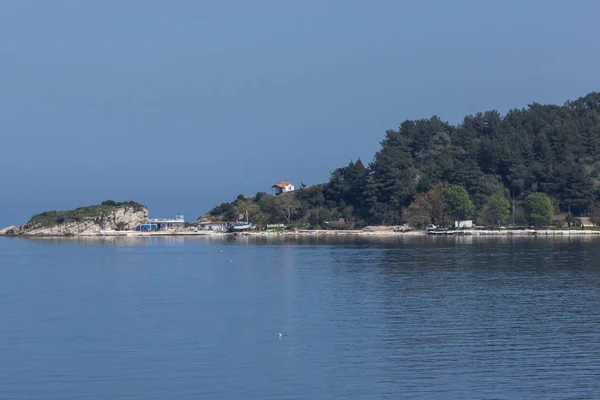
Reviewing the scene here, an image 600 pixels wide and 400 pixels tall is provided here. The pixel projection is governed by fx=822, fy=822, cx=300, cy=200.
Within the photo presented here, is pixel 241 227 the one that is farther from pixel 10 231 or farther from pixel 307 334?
pixel 307 334

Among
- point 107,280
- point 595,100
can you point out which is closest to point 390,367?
point 107,280

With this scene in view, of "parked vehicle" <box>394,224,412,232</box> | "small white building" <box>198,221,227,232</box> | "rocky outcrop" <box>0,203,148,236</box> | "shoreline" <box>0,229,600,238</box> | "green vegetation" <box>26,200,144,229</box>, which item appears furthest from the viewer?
"green vegetation" <box>26,200,144,229</box>

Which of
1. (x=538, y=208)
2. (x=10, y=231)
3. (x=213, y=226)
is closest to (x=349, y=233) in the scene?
(x=538, y=208)

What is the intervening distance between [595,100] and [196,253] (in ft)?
357

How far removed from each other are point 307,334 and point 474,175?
11313cm

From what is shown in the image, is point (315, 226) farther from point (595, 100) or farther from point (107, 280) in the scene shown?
point (107, 280)

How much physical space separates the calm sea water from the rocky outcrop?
113842 millimetres

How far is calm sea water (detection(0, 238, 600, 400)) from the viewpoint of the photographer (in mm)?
25156

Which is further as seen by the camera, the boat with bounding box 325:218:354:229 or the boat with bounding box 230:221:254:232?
the boat with bounding box 230:221:254:232

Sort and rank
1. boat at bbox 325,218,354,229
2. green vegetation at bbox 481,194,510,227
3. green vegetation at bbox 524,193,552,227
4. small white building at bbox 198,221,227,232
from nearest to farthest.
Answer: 1. green vegetation at bbox 524,193,552,227
2. green vegetation at bbox 481,194,510,227
3. boat at bbox 325,218,354,229
4. small white building at bbox 198,221,227,232

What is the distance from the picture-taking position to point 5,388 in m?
25.2

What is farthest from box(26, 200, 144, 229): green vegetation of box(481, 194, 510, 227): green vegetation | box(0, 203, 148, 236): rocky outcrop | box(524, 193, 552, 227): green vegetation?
box(524, 193, 552, 227): green vegetation

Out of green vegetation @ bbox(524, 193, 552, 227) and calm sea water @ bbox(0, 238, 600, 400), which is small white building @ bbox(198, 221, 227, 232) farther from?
calm sea water @ bbox(0, 238, 600, 400)

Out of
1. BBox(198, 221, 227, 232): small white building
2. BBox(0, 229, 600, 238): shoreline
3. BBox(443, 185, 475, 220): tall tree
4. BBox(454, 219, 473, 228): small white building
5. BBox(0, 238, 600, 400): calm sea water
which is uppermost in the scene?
BBox(443, 185, 475, 220): tall tree
